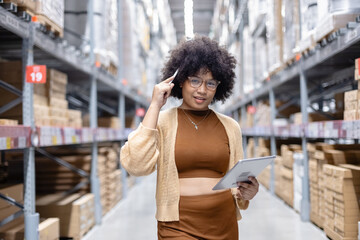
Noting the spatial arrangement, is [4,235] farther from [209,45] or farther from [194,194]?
[209,45]

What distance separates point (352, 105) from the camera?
3.27 metres

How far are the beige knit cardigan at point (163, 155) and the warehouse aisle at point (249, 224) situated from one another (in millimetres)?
2565

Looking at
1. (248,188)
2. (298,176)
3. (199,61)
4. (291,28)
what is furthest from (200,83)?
(298,176)

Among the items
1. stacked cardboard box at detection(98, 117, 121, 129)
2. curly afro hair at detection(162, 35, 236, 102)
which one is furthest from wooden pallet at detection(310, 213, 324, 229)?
stacked cardboard box at detection(98, 117, 121, 129)

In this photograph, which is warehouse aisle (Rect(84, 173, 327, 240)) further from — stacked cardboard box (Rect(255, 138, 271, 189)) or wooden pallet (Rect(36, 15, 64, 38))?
wooden pallet (Rect(36, 15, 64, 38))

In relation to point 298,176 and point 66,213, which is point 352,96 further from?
point 66,213

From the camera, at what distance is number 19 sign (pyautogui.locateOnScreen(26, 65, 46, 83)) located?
282cm

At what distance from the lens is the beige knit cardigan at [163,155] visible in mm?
1579

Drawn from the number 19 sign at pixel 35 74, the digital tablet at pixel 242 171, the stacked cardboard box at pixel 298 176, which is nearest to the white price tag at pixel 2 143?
the number 19 sign at pixel 35 74

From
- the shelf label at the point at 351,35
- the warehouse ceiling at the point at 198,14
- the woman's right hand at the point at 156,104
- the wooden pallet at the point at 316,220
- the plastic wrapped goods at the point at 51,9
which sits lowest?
the wooden pallet at the point at 316,220

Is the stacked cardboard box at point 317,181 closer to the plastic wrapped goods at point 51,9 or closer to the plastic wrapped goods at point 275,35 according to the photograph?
the plastic wrapped goods at point 275,35

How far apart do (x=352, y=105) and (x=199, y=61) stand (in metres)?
2.04

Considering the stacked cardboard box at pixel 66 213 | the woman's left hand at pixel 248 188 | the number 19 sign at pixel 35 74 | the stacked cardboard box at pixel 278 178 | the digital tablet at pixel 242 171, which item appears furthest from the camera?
the stacked cardboard box at pixel 278 178

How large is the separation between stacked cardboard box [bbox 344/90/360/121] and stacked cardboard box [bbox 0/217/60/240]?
2880 millimetres
